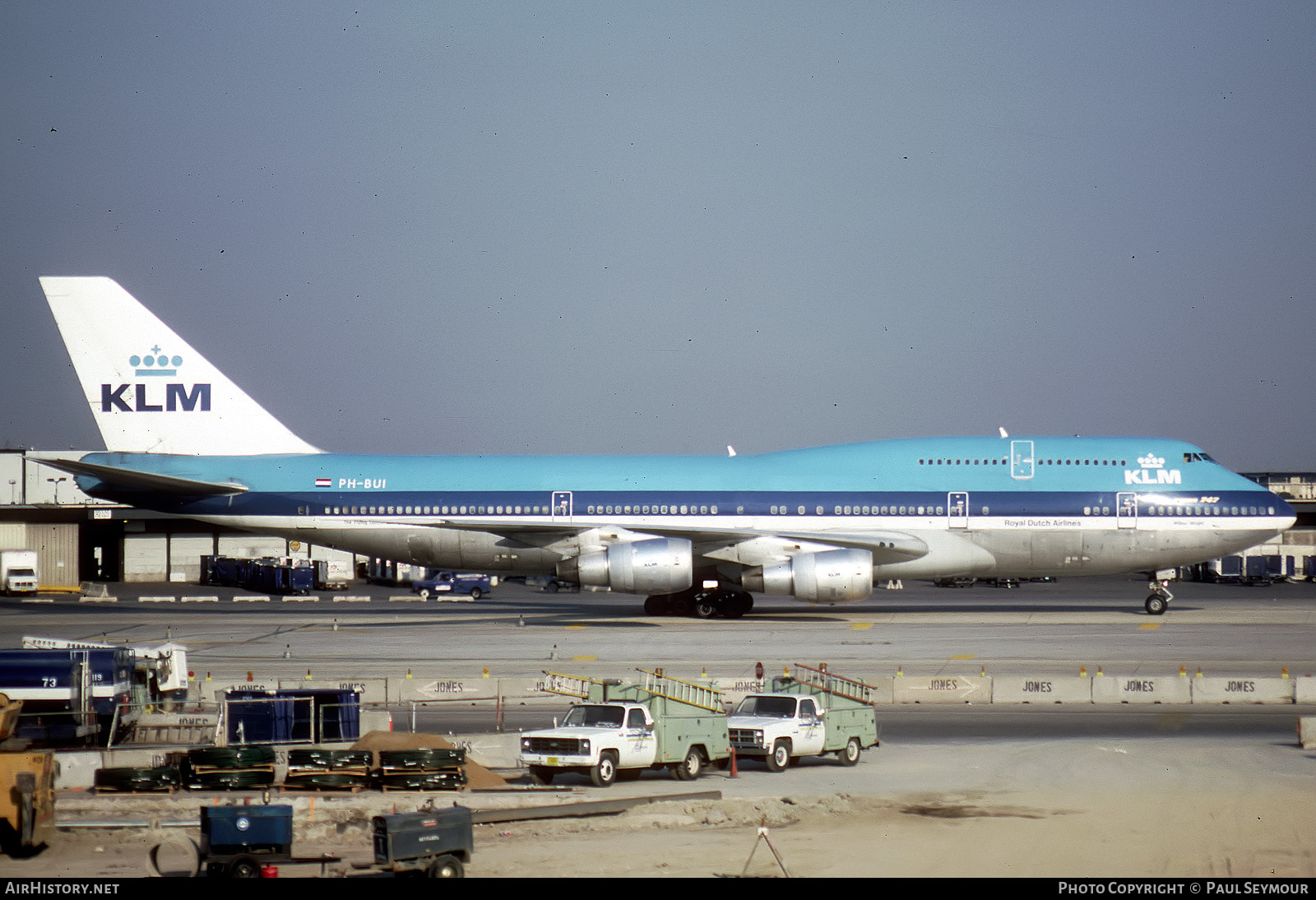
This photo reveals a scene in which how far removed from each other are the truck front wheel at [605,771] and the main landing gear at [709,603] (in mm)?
27163

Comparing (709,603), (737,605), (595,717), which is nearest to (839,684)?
(595,717)

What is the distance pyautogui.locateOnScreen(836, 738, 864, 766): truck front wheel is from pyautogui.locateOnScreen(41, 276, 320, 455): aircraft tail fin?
30684mm

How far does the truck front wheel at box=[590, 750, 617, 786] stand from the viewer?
61.0 feet

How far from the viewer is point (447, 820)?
45.4 feet

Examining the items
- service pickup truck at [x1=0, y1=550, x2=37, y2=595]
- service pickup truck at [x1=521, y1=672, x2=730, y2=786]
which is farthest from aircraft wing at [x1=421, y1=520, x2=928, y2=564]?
service pickup truck at [x1=0, y1=550, x2=37, y2=595]

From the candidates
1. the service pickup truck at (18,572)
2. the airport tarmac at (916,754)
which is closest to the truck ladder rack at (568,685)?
the airport tarmac at (916,754)

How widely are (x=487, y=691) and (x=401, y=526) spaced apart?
18.0 m

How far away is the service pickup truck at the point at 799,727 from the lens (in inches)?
795

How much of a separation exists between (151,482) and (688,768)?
98.5 ft

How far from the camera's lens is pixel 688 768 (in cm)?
1950
